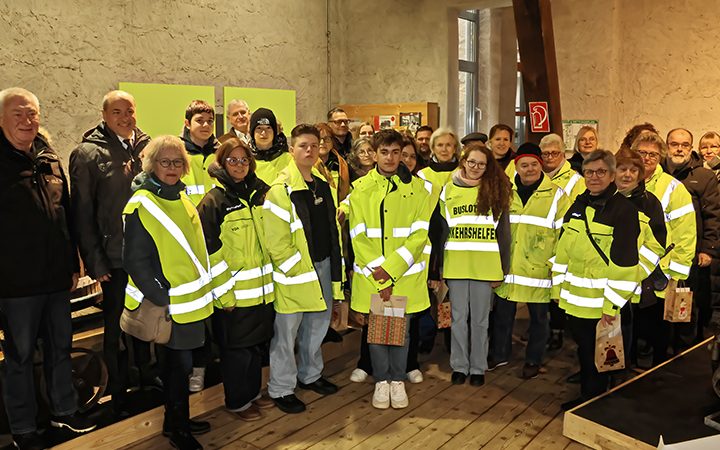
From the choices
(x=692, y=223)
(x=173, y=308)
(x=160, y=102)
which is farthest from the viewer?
(x=160, y=102)

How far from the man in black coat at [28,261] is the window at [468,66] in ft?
29.1

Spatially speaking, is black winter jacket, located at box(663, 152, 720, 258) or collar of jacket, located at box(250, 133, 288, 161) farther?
black winter jacket, located at box(663, 152, 720, 258)

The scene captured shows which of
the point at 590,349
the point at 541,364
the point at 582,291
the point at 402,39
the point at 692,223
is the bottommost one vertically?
the point at 541,364

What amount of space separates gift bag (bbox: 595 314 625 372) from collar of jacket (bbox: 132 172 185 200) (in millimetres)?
2477

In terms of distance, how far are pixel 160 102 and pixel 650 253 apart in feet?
16.0

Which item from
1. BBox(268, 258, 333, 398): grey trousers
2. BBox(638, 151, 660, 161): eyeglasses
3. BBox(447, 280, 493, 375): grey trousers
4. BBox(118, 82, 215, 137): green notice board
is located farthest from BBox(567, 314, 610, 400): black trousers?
BBox(118, 82, 215, 137): green notice board

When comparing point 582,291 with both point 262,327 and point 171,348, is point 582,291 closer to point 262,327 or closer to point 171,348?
point 262,327

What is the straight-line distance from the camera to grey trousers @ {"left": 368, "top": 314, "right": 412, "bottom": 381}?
3820 mm

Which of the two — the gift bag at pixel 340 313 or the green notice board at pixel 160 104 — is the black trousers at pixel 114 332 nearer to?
the gift bag at pixel 340 313

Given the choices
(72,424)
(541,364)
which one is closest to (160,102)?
(72,424)

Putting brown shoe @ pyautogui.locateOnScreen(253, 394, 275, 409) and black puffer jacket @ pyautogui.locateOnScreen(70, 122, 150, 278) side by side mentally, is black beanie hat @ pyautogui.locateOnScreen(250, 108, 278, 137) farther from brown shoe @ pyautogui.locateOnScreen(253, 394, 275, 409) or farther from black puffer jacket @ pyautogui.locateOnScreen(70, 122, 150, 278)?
brown shoe @ pyautogui.locateOnScreen(253, 394, 275, 409)

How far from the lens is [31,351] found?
3094 mm

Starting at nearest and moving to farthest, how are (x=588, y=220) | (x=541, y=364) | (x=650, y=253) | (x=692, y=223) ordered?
(x=588, y=220) < (x=650, y=253) < (x=692, y=223) < (x=541, y=364)

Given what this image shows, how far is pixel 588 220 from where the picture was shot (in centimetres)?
355
